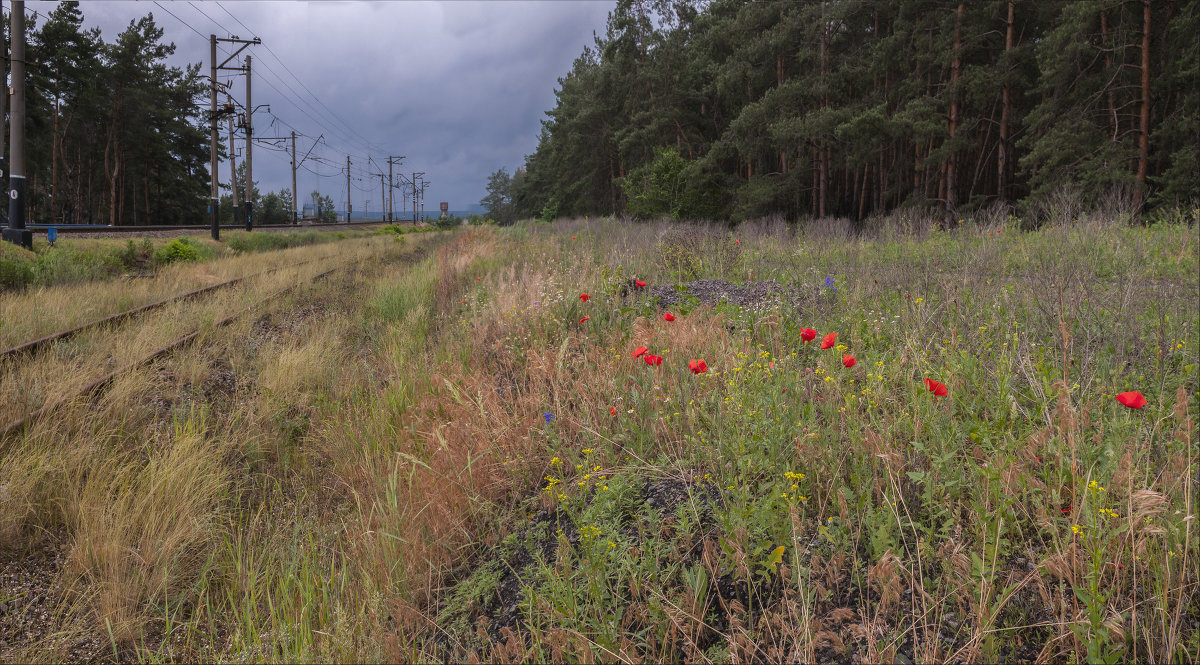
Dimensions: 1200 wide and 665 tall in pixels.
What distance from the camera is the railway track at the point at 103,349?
4219 millimetres

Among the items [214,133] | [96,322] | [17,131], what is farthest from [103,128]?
[96,322]

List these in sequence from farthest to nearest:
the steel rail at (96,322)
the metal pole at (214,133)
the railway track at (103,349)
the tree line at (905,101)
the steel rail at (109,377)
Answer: the metal pole at (214,133) < the tree line at (905,101) < the steel rail at (96,322) < the railway track at (103,349) < the steel rail at (109,377)

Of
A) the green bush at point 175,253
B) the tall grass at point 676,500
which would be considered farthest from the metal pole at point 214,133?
the tall grass at point 676,500

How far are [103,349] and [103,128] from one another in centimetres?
4989

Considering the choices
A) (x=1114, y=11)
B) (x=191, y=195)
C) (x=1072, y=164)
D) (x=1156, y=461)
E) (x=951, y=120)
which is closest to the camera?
(x=1156, y=461)

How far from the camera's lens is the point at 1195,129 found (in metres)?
15.2

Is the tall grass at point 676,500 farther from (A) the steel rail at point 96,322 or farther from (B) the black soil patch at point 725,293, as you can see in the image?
(A) the steel rail at point 96,322

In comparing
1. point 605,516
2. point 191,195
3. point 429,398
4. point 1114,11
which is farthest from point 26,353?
point 191,195

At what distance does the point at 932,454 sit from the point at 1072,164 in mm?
19998

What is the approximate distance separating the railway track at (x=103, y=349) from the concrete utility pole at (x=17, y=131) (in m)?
6.53

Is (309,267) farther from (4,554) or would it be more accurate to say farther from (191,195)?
(191,195)

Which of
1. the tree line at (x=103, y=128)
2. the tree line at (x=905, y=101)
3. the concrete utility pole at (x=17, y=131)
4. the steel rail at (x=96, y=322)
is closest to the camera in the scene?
the steel rail at (x=96, y=322)

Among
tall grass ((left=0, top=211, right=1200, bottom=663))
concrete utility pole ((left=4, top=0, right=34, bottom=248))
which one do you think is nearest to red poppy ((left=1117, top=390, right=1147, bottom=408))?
tall grass ((left=0, top=211, right=1200, bottom=663))

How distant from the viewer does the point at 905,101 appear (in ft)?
78.2
